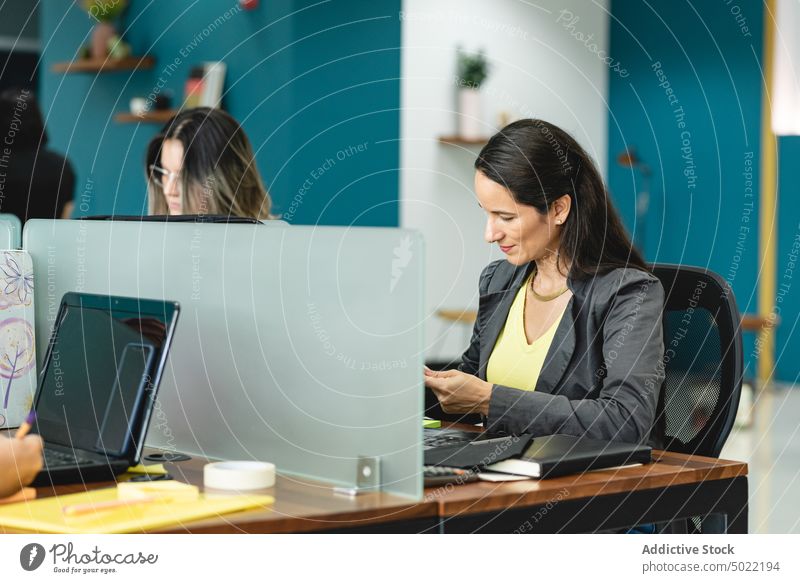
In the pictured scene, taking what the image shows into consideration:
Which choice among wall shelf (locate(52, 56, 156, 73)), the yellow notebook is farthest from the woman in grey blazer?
wall shelf (locate(52, 56, 156, 73))

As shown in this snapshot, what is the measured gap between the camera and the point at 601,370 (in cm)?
208

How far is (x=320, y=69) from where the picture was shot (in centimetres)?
516

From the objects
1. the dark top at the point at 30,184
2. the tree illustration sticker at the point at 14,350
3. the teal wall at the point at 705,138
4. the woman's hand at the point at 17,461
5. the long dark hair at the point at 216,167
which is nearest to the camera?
the woman's hand at the point at 17,461

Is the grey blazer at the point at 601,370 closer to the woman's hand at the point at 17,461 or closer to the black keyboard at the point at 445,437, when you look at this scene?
the black keyboard at the point at 445,437

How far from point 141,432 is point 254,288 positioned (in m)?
0.25

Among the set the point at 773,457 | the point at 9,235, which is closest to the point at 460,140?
the point at 773,457

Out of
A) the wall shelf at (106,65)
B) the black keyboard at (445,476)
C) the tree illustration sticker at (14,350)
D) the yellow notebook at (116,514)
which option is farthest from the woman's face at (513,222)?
the wall shelf at (106,65)

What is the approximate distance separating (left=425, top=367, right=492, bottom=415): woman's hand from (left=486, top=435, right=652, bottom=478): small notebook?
291 millimetres

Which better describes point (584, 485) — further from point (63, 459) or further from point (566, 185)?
point (566, 185)

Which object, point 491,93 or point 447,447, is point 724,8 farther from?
point 447,447

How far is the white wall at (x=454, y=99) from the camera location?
5.57 meters

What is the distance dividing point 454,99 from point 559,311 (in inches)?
151
